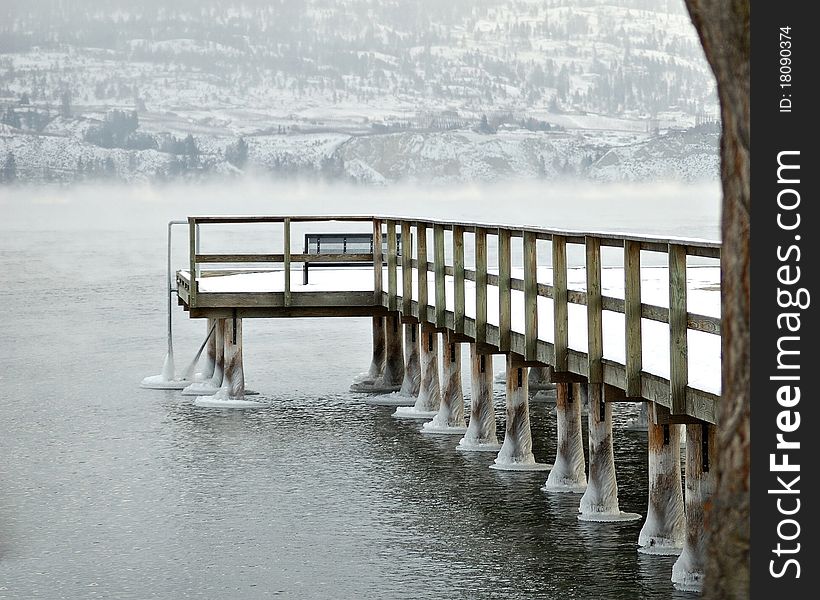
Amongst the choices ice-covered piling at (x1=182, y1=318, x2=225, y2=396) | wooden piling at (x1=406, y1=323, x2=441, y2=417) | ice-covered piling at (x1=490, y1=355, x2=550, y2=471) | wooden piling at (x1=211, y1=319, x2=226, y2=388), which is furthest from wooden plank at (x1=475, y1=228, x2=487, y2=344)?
wooden piling at (x1=211, y1=319, x2=226, y2=388)

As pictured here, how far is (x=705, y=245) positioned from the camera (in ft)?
26.2

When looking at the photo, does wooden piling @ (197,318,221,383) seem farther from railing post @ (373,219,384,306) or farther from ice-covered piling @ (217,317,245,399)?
railing post @ (373,219,384,306)

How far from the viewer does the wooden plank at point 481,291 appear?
42.7ft

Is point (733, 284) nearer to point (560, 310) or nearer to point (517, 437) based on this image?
point (560, 310)

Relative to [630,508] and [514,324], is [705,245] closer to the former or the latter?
[630,508]

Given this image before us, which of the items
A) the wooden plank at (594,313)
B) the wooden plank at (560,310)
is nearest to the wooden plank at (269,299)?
the wooden plank at (560,310)

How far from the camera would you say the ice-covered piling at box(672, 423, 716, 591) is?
8.70 meters

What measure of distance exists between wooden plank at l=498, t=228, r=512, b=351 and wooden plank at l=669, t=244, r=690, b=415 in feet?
12.0

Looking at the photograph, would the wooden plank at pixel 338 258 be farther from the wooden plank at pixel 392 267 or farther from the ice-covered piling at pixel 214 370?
the ice-covered piling at pixel 214 370

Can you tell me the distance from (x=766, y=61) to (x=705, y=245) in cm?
346

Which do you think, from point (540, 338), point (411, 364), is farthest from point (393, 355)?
point (540, 338)

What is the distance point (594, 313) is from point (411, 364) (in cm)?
824

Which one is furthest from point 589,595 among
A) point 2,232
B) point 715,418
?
point 2,232

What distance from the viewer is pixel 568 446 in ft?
39.1
